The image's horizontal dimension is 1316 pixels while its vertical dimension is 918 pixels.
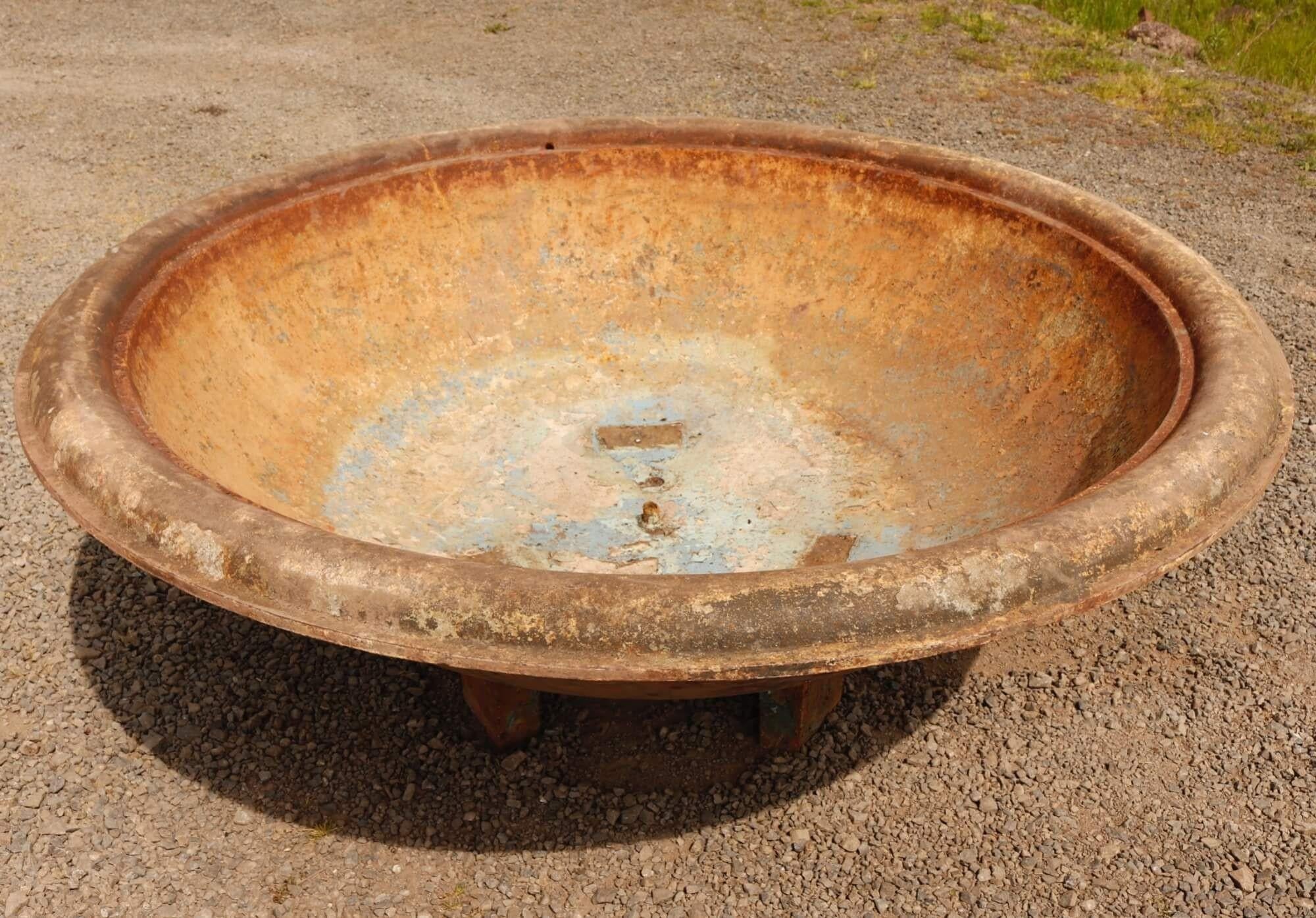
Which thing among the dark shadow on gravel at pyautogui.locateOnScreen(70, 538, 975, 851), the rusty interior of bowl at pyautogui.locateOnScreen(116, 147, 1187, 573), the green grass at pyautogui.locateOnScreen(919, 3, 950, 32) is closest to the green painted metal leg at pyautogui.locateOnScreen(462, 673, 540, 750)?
the dark shadow on gravel at pyautogui.locateOnScreen(70, 538, 975, 851)

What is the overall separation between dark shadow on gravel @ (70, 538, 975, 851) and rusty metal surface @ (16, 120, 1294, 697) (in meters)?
0.42

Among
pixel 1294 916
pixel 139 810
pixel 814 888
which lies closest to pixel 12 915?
pixel 139 810

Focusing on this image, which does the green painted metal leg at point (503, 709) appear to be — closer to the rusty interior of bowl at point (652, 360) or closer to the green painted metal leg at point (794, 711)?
the rusty interior of bowl at point (652, 360)

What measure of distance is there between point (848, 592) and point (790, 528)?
1255mm

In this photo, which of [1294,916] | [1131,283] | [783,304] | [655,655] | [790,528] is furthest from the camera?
[783,304]

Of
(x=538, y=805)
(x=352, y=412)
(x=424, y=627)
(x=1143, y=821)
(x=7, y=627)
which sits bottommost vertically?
(x=7, y=627)

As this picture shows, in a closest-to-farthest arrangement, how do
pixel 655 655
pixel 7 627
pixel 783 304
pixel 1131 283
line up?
Answer: pixel 655 655, pixel 1131 283, pixel 7 627, pixel 783 304

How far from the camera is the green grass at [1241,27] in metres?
6.95

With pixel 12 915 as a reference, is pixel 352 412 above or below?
above

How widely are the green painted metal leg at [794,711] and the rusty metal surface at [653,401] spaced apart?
1.01ft

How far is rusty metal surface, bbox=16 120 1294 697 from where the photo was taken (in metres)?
1.56

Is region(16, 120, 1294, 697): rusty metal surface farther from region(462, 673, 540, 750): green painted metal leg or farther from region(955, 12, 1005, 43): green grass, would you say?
region(955, 12, 1005, 43): green grass

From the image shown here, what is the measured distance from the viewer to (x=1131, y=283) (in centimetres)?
250

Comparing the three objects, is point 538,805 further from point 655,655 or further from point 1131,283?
point 1131,283
